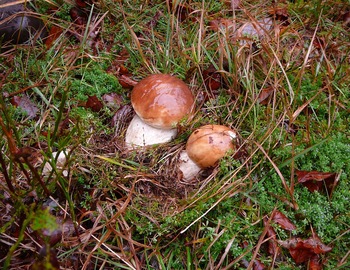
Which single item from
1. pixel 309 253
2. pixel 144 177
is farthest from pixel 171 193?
pixel 309 253

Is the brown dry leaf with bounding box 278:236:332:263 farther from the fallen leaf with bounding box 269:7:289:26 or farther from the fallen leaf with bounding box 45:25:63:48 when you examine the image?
the fallen leaf with bounding box 45:25:63:48

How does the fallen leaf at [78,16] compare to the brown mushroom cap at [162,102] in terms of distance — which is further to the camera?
the fallen leaf at [78,16]

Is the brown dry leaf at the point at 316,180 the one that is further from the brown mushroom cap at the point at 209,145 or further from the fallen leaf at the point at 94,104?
the fallen leaf at the point at 94,104

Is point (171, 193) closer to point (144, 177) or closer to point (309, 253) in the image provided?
point (144, 177)

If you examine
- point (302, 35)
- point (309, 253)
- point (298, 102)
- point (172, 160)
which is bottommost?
point (309, 253)

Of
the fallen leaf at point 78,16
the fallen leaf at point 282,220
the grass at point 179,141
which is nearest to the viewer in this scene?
the grass at point 179,141

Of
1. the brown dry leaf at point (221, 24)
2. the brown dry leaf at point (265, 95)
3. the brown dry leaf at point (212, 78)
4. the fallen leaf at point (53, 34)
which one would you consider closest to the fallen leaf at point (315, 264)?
the brown dry leaf at point (265, 95)

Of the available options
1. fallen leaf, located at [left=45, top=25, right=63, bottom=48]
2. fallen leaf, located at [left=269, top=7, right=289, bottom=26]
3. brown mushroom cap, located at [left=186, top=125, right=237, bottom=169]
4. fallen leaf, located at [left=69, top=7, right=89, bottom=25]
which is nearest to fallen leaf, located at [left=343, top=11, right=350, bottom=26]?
fallen leaf, located at [left=269, top=7, right=289, bottom=26]
